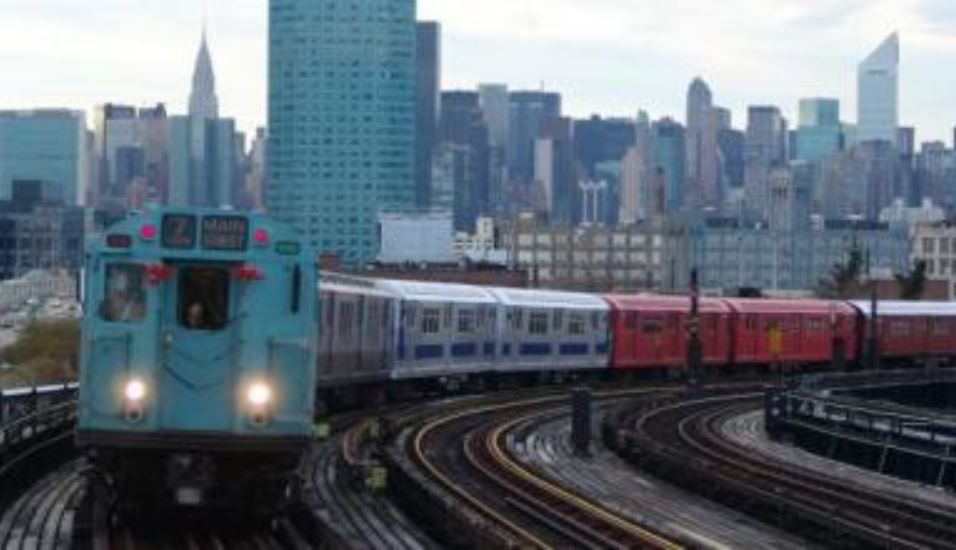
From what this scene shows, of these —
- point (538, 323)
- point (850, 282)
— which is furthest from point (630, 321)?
point (850, 282)

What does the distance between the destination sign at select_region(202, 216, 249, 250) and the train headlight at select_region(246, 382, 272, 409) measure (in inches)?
57.9

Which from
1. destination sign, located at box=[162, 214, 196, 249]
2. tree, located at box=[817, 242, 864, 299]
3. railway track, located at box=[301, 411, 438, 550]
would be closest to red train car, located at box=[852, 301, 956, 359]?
railway track, located at box=[301, 411, 438, 550]

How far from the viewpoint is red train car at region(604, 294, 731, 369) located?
2630 inches

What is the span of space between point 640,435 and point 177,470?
68.4 feet

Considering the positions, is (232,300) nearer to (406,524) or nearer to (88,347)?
(88,347)

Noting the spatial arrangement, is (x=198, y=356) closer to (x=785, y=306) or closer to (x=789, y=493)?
(x=789, y=493)

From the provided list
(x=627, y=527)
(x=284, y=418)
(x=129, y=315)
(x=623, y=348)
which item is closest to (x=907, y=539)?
(x=627, y=527)

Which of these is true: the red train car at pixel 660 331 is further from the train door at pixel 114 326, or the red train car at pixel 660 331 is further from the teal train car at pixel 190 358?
the train door at pixel 114 326

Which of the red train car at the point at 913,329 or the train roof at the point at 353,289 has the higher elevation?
the train roof at the point at 353,289

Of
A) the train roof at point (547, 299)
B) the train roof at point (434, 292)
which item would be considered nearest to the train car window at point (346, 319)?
the train roof at point (434, 292)

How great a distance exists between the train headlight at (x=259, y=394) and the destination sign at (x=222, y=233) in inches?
57.9

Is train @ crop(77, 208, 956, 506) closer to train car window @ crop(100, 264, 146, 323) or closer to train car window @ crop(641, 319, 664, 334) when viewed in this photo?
train car window @ crop(100, 264, 146, 323)

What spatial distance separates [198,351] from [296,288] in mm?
1247

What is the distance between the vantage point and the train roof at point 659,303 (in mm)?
67188
